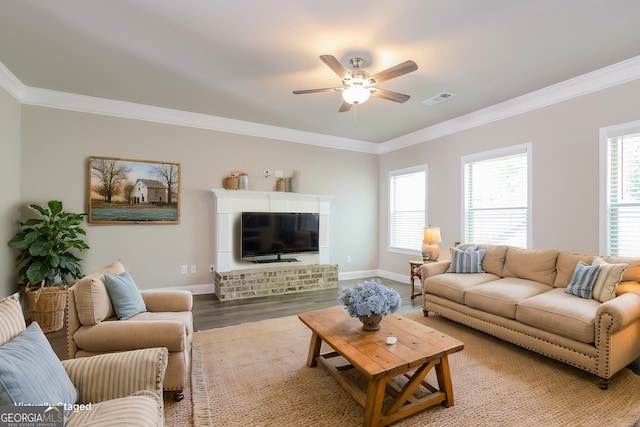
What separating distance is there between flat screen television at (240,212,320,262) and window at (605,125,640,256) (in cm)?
390

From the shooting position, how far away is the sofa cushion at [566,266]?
3096mm

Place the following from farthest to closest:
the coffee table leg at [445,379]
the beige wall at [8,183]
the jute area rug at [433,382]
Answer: the beige wall at [8,183]
the coffee table leg at [445,379]
the jute area rug at [433,382]

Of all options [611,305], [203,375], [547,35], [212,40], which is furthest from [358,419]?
[547,35]

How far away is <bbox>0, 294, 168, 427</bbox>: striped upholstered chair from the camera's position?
3.75 ft

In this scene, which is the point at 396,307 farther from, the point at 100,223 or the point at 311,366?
the point at 100,223

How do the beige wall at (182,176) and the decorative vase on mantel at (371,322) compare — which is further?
the beige wall at (182,176)

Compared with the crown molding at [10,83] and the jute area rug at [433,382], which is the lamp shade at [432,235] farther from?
the crown molding at [10,83]

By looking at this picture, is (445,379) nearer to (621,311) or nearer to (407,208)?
(621,311)

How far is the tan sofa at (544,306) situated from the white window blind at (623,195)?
45 cm

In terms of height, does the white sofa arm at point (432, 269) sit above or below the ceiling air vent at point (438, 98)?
below

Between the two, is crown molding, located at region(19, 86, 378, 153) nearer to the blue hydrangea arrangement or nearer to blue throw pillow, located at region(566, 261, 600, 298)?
the blue hydrangea arrangement

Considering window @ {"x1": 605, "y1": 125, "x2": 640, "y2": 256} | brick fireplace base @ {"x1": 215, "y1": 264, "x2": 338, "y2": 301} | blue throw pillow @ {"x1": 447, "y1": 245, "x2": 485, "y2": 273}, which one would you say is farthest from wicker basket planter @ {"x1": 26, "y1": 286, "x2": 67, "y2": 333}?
window @ {"x1": 605, "y1": 125, "x2": 640, "y2": 256}

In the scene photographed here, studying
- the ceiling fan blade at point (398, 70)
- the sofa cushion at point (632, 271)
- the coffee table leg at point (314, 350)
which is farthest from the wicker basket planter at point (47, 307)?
the sofa cushion at point (632, 271)

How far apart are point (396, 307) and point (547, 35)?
264 centimetres
